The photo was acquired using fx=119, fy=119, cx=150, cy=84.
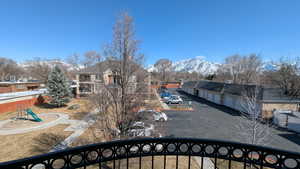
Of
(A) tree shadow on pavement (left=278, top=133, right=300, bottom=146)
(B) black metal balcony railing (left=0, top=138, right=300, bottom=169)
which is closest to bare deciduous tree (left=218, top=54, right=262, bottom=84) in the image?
(A) tree shadow on pavement (left=278, top=133, right=300, bottom=146)

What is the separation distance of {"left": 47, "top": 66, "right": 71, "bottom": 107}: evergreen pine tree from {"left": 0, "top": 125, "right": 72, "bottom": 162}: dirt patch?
30.2 ft

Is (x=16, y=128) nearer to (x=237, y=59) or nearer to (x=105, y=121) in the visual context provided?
(x=105, y=121)

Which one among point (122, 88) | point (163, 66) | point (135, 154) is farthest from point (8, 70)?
point (135, 154)

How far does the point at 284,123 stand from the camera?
39.0 feet

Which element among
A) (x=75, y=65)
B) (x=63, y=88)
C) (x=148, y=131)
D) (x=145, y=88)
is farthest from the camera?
(x=75, y=65)

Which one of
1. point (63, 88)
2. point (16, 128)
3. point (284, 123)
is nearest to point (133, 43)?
point (16, 128)

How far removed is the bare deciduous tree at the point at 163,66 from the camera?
5681 cm

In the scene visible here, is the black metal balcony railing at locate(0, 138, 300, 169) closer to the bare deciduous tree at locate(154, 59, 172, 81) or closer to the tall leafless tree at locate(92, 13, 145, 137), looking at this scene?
the tall leafless tree at locate(92, 13, 145, 137)

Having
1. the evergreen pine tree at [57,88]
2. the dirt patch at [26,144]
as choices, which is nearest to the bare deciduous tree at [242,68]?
the dirt patch at [26,144]

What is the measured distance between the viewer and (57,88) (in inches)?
722

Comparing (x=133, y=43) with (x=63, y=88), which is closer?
(x=133, y=43)

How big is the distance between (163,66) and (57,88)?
45.0 metres

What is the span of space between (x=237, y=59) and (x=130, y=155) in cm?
4281

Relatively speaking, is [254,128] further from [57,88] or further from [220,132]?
[57,88]
